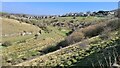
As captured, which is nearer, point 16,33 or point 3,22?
point 16,33

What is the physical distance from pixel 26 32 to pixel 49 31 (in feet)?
26.1

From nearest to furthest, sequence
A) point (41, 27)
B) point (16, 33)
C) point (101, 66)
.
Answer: point (101, 66), point (16, 33), point (41, 27)

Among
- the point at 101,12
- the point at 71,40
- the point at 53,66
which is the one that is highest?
the point at 53,66

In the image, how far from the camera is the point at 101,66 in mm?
21203

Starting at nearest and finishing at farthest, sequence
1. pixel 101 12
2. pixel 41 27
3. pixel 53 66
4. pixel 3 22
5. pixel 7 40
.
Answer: pixel 53 66, pixel 7 40, pixel 3 22, pixel 41 27, pixel 101 12

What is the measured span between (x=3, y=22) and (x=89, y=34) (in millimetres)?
47847

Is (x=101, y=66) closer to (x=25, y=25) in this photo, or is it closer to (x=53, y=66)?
(x=53, y=66)

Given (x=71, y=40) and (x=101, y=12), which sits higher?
(x=71, y=40)

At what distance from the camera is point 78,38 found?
54.8 metres

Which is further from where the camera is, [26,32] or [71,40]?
[26,32]


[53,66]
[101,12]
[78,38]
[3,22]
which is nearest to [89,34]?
[78,38]

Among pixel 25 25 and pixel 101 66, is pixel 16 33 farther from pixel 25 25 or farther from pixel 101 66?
pixel 101 66

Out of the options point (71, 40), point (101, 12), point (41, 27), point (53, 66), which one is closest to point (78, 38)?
point (71, 40)

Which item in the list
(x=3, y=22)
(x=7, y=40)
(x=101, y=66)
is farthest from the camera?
(x=3, y=22)
